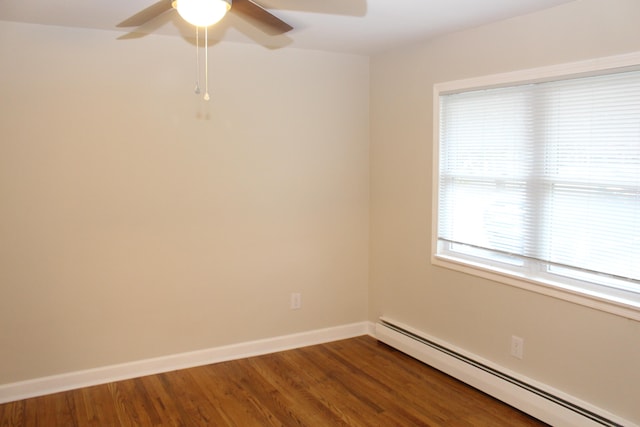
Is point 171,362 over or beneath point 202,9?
beneath

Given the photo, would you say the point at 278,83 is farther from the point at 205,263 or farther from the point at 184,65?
the point at 205,263

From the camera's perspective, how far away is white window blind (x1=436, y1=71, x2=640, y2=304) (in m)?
2.55

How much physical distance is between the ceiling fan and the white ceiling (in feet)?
1.00

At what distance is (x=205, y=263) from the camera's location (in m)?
3.67

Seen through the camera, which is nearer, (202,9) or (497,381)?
(202,9)

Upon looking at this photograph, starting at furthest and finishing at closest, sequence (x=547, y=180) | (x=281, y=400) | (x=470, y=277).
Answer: (x=470, y=277) → (x=281, y=400) → (x=547, y=180)

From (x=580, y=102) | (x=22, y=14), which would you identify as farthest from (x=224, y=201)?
(x=580, y=102)

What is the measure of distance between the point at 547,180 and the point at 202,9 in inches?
82.0

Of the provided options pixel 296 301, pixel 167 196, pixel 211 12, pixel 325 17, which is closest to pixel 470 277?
pixel 296 301

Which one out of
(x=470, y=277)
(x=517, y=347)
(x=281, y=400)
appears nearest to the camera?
(x=517, y=347)

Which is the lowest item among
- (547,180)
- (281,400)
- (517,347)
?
(281,400)

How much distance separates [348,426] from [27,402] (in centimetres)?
197

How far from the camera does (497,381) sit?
3102 millimetres

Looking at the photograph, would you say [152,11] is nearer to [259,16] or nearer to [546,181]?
[259,16]
